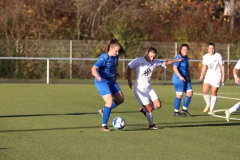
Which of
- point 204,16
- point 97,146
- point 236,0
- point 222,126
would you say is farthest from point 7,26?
point 97,146

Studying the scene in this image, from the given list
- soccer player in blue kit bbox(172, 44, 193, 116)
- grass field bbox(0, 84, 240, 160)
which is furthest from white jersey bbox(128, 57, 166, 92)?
soccer player in blue kit bbox(172, 44, 193, 116)

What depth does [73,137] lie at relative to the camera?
12492 millimetres

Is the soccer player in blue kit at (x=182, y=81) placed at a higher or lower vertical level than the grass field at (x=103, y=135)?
higher

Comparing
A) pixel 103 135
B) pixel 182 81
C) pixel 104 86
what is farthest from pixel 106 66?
pixel 182 81

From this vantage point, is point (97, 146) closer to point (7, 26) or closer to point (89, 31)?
point (7, 26)

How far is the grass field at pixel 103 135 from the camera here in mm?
10539

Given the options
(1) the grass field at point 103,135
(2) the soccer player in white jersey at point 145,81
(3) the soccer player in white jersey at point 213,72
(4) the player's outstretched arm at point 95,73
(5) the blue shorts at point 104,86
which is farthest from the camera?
(3) the soccer player in white jersey at point 213,72

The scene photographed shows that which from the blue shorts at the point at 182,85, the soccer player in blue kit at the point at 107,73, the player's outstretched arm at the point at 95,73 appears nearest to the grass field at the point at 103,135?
the soccer player in blue kit at the point at 107,73

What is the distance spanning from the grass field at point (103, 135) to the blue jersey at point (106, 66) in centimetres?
108

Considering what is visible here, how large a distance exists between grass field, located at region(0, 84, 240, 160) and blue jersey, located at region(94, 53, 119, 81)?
42.6 inches

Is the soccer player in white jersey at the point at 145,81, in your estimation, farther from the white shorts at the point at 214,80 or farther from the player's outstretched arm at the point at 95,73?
the white shorts at the point at 214,80

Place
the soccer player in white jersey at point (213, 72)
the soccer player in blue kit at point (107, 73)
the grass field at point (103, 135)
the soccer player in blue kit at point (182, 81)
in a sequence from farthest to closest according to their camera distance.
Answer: the soccer player in white jersey at point (213, 72) < the soccer player in blue kit at point (182, 81) < the soccer player in blue kit at point (107, 73) < the grass field at point (103, 135)

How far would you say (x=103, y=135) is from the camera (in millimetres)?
12867

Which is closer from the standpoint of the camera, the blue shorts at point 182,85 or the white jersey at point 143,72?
the white jersey at point 143,72
